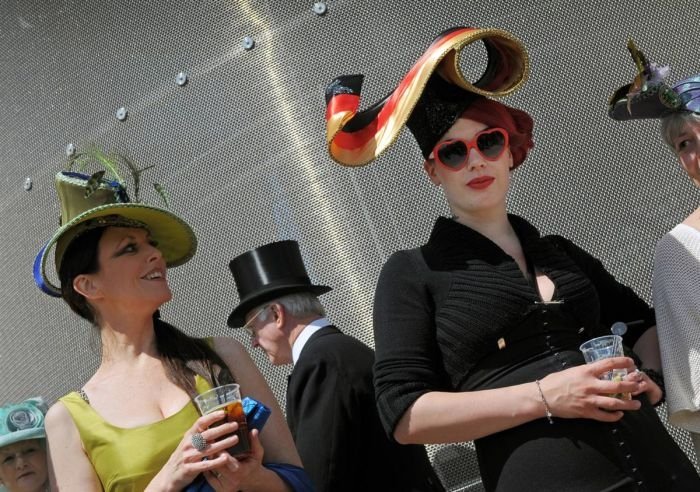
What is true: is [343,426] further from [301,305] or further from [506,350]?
[506,350]

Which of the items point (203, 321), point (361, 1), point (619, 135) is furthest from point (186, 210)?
point (619, 135)

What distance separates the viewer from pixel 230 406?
286 cm

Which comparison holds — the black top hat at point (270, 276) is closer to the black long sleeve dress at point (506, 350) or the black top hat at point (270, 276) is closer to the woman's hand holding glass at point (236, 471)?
the black long sleeve dress at point (506, 350)

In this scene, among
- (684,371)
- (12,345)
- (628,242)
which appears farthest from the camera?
(12,345)

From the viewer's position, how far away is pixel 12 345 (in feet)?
18.2

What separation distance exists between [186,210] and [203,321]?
1.55 ft

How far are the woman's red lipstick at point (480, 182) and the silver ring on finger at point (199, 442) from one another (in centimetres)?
98

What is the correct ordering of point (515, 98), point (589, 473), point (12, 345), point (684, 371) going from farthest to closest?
1. point (12, 345)
2. point (515, 98)
3. point (684, 371)
4. point (589, 473)

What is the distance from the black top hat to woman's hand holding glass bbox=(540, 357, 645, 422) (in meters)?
1.70

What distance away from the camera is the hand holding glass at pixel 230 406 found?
2.86 m

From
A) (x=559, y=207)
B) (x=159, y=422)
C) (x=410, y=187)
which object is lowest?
(x=159, y=422)

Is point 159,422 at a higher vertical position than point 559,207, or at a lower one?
lower

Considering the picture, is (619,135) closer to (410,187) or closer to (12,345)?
(410,187)

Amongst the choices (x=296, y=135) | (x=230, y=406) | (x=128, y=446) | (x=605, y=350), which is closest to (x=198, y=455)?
(x=230, y=406)
